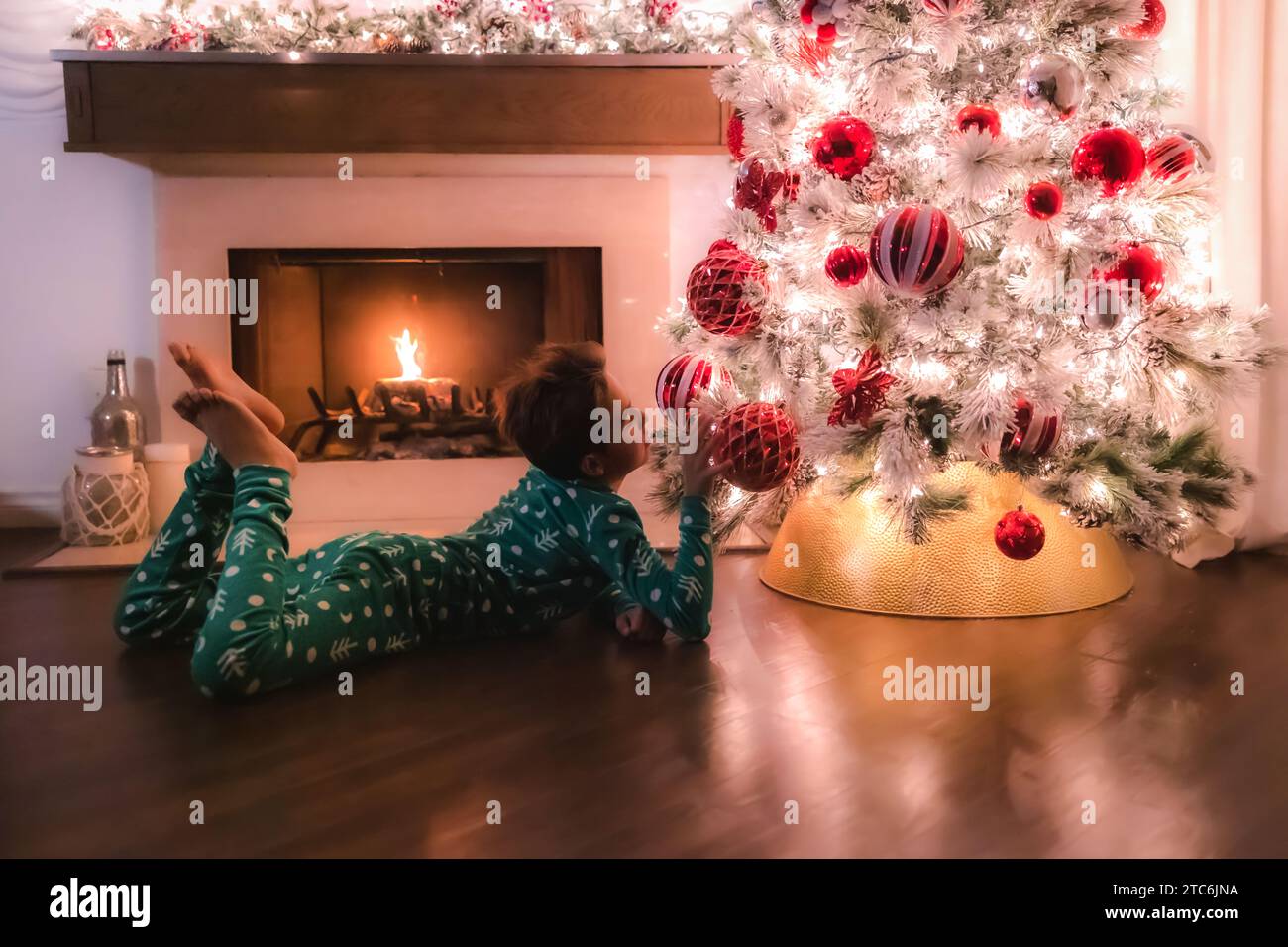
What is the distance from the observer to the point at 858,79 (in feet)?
6.12

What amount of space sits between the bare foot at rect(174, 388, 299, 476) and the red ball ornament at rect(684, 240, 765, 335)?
0.82 m

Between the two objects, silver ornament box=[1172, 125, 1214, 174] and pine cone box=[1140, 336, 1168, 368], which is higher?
silver ornament box=[1172, 125, 1214, 174]

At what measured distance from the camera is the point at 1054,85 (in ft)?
5.80

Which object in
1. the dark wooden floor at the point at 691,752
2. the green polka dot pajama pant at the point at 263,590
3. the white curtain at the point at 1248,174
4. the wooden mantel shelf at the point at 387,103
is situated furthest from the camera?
the wooden mantel shelf at the point at 387,103

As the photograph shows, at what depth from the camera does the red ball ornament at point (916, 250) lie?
1.70 meters

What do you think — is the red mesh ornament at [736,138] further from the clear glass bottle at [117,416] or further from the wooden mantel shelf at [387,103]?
the clear glass bottle at [117,416]

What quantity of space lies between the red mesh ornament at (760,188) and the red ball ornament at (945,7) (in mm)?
386

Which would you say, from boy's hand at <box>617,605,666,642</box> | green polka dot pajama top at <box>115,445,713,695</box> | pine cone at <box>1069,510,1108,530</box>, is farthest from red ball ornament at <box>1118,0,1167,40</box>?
boy's hand at <box>617,605,666,642</box>

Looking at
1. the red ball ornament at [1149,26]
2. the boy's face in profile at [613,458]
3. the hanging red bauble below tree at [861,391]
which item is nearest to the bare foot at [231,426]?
the boy's face in profile at [613,458]

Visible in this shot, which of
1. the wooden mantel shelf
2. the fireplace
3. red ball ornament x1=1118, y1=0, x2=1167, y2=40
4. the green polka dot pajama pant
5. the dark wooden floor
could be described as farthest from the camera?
the fireplace

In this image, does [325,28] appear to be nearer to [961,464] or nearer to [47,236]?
[47,236]

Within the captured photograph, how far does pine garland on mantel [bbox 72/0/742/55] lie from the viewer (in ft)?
8.93

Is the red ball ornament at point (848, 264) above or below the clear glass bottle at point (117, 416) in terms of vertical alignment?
above

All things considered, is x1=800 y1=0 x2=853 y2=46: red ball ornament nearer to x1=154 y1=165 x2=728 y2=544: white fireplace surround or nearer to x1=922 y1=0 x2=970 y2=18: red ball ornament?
x1=922 y1=0 x2=970 y2=18: red ball ornament
